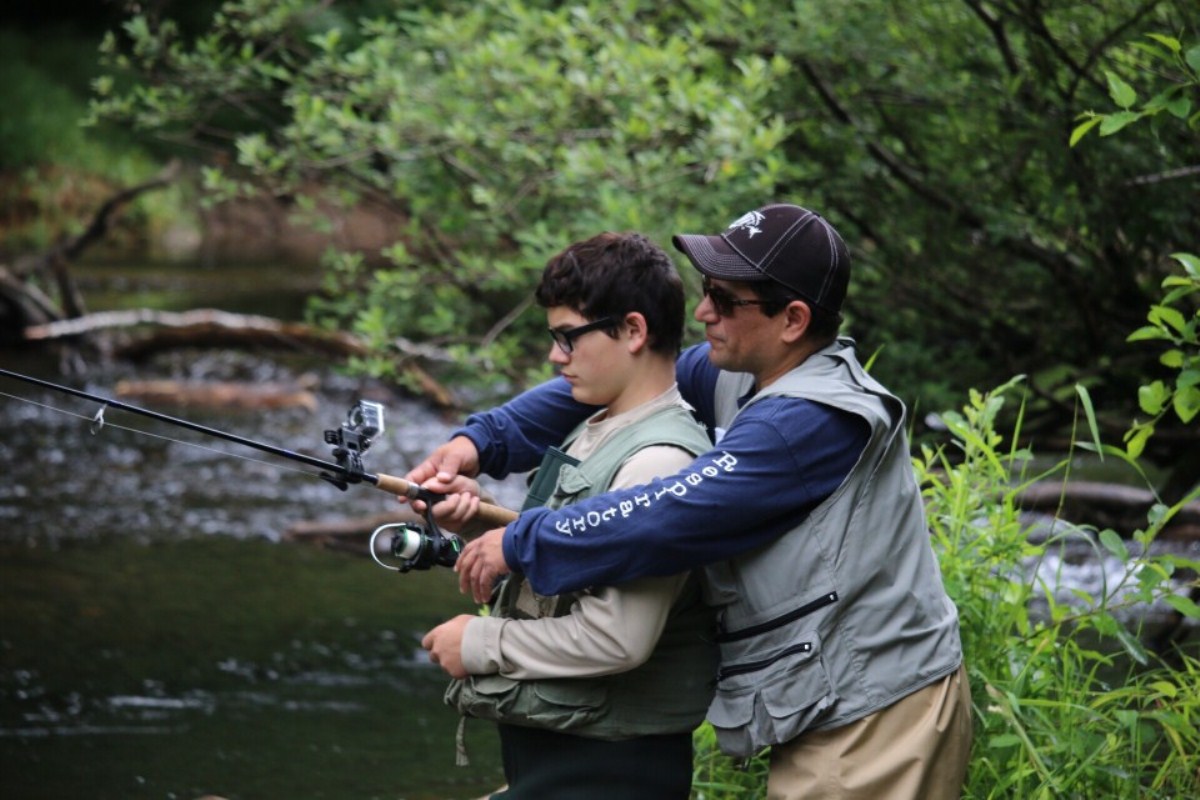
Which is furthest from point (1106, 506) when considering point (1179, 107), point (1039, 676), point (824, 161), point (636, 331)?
point (636, 331)

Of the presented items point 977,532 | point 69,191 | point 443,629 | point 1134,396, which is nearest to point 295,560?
point 1134,396

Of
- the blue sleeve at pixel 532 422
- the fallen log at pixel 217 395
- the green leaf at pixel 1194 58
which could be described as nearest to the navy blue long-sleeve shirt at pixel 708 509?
the blue sleeve at pixel 532 422

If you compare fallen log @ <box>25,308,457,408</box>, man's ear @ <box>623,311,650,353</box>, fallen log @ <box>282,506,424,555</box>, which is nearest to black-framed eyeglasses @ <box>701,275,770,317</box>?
man's ear @ <box>623,311,650,353</box>

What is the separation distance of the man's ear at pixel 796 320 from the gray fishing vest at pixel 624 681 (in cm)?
22

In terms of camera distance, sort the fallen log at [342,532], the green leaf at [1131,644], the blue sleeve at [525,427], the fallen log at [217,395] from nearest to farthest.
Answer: the blue sleeve at [525,427] → the green leaf at [1131,644] → the fallen log at [342,532] → the fallen log at [217,395]

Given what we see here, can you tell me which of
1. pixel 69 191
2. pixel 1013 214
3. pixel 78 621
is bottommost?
pixel 78 621

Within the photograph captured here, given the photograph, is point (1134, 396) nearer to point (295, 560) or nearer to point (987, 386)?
point (987, 386)

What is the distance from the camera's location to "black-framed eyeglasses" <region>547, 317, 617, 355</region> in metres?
2.30

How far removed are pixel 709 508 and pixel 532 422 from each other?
77cm

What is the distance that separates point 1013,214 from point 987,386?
69cm

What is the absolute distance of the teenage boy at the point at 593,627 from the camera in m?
2.22

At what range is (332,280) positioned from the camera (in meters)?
6.16

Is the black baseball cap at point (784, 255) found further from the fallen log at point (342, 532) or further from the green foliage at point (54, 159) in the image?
the green foliage at point (54, 159)

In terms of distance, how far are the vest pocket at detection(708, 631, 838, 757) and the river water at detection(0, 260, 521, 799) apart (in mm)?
1079
